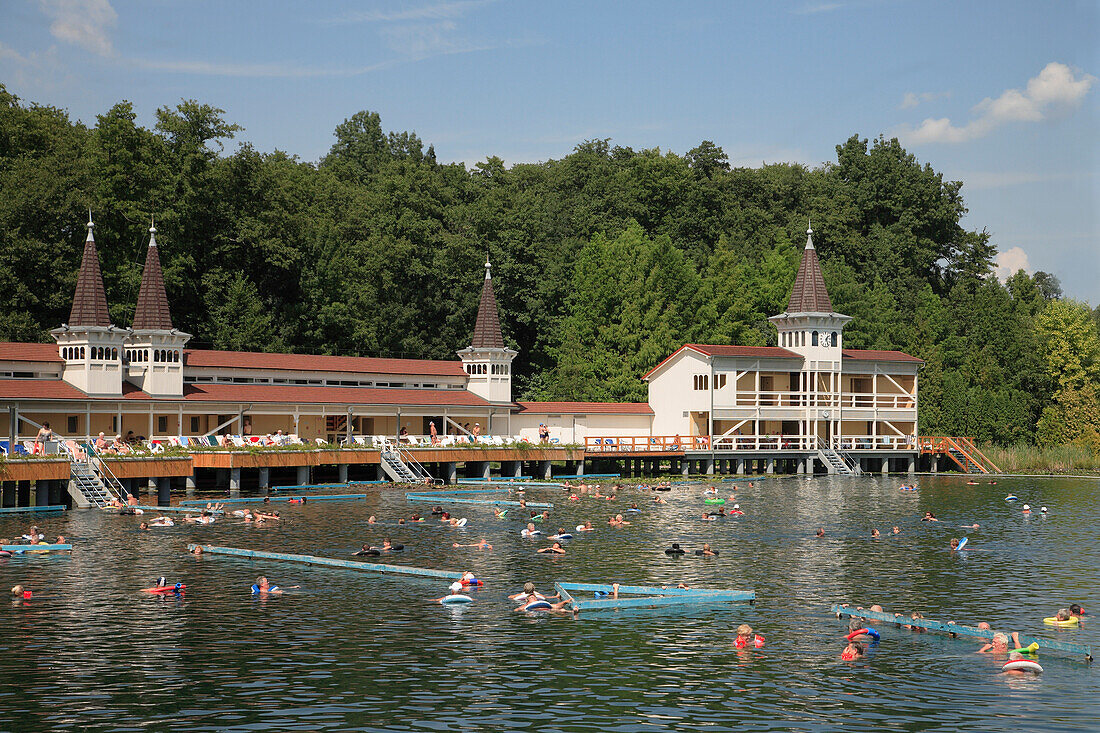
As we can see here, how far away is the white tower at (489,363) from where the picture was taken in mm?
77375

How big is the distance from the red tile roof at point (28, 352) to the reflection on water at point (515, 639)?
16.7 metres

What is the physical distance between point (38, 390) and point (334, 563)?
2915 cm

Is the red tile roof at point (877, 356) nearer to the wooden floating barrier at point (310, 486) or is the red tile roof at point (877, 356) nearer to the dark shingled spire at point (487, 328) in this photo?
the dark shingled spire at point (487, 328)

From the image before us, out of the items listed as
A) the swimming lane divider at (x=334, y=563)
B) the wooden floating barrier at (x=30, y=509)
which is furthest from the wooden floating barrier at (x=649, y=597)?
the wooden floating barrier at (x=30, y=509)

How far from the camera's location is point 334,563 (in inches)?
1393

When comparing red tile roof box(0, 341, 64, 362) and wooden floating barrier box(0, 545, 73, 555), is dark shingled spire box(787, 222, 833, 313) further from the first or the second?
wooden floating barrier box(0, 545, 73, 555)

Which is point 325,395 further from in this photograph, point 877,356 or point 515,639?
point 515,639

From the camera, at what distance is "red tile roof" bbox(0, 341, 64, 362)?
5903cm

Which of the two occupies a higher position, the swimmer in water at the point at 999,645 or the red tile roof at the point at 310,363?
the red tile roof at the point at 310,363

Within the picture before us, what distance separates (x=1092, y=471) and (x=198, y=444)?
60288mm


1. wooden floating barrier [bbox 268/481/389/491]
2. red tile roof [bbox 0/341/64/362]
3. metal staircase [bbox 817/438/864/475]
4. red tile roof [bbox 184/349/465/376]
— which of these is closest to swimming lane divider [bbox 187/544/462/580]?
wooden floating barrier [bbox 268/481/389/491]

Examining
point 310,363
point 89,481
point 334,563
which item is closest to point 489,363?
point 310,363

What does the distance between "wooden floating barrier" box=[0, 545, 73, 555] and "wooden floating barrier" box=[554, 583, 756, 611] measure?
1724cm

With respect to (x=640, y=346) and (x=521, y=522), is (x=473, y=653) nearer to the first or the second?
(x=521, y=522)
